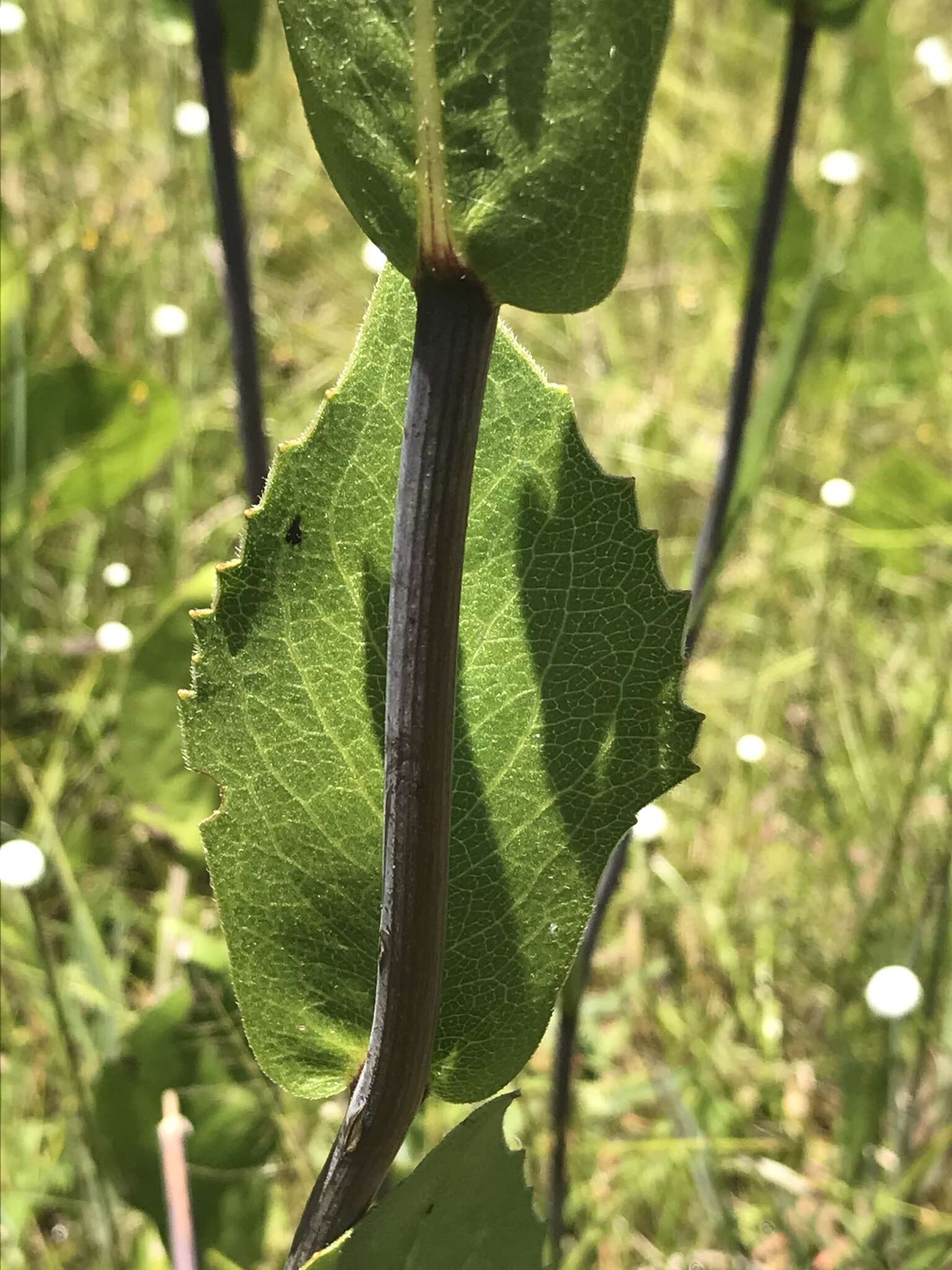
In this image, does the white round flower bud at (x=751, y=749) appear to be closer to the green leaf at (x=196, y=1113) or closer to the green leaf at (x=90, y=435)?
the green leaf at (x=196, y=1113)

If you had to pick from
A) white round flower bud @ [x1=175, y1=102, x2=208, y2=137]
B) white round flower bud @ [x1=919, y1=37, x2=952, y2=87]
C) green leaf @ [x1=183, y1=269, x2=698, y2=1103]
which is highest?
A: white round flower bud @ [x1=919, y1=37, x2=952, y2=87]

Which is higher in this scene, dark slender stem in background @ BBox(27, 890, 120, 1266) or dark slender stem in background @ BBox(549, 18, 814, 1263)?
dark slender stem in background @ BBox(549, 18, 814, 1263)

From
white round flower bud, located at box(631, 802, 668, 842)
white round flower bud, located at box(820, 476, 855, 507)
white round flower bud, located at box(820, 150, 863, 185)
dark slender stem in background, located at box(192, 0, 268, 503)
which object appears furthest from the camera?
white round flower bud, located at box(820, 150, 863, 185)

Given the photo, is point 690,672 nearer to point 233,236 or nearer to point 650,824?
point 650,824

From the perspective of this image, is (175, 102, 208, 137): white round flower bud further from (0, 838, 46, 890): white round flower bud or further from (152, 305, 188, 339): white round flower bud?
(0, 838, 46, 890): white round flower bud

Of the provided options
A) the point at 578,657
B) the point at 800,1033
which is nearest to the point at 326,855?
the point at 578,657

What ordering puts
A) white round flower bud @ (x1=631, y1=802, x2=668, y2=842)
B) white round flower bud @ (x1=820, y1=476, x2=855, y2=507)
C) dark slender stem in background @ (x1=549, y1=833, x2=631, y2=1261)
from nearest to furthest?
1. dark slender stem in background @ (x1=549, y1=833, x2=631, y2=1261)
2. white round flower bud @ (x1=631, y1=802, x2=668, y2=842)
3. white round flower bud @ (x1=820, y1=476, x2=855, y2=507)

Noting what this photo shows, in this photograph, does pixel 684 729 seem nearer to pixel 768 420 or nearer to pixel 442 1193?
pixel 442 1193

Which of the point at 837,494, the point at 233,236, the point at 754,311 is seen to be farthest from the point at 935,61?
the point at 233,236

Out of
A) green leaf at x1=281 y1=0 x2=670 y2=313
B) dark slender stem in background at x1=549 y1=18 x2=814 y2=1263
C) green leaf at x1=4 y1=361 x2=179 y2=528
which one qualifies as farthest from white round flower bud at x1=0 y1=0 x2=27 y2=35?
green leaf at x1=281 y1=0 x2=670 y2=313
